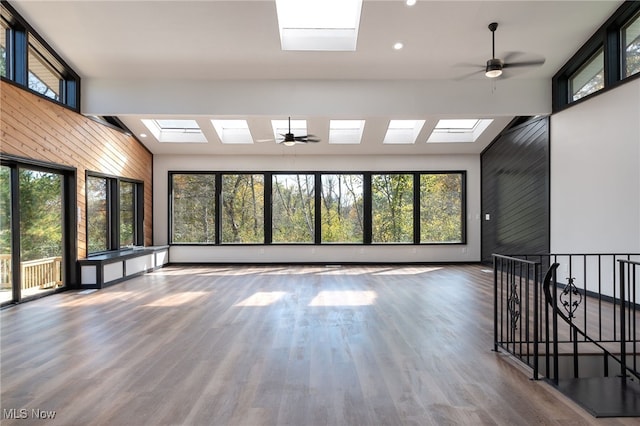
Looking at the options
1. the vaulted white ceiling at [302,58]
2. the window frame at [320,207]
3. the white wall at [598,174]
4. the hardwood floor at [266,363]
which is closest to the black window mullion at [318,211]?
the window frame at [320,207]

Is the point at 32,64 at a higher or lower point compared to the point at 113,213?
higher

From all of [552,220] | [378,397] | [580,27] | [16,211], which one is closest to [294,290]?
[378,397]

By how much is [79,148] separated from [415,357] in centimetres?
657

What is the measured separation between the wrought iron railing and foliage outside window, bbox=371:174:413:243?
385 centimetres

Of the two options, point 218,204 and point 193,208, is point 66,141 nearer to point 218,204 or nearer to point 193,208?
point 193,208

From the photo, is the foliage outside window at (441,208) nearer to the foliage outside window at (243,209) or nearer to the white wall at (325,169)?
the white wall at (325,169)

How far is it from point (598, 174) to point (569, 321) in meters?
3.60

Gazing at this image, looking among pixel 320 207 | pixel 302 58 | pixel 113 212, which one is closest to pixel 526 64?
pixel 302 58

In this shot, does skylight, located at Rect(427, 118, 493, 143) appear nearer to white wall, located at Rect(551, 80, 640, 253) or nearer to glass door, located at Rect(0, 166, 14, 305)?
white wall, located at Rect(551, 80, 640, 253)

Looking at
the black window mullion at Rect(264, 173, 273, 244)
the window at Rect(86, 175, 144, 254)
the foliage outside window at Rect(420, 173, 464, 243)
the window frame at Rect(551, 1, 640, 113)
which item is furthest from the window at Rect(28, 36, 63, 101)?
the window frame at Rect(551, 1, 640, 113)

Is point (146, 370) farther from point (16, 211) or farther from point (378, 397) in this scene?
point (16, 211)

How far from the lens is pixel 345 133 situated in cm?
888

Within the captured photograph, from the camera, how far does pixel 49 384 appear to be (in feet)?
9.30

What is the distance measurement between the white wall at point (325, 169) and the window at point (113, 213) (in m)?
0.63
